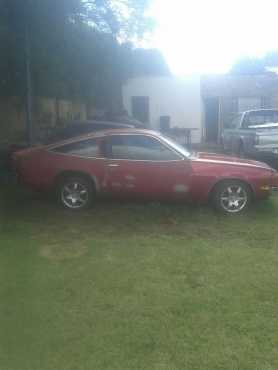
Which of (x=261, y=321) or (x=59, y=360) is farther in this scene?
(x=261, y=321)

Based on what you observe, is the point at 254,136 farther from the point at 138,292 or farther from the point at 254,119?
the point at 138,292

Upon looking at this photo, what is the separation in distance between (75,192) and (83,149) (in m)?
0.71

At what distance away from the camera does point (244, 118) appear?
16.2 meters

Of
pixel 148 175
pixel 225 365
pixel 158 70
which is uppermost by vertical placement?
pixel 158 70

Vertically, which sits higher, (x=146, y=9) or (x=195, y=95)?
(x=146, y=9)

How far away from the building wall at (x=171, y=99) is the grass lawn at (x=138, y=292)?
1862 centimetres

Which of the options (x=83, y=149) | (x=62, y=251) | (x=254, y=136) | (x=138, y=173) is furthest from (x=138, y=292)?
(x=254, y=136)

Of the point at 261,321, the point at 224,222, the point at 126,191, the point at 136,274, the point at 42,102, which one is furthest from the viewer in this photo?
the point at 42,102

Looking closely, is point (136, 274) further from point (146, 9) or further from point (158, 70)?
point (158, 70)

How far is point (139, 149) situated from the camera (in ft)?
27.7

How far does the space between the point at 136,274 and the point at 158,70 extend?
22.6 meters

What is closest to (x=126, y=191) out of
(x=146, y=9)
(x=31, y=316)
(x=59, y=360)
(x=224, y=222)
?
(x=224, y=222)

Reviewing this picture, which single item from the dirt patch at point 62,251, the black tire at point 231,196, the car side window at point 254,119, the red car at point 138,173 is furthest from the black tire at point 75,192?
the car side window at point 254,119

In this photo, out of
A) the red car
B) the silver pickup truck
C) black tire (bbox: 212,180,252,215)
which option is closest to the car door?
the red car
